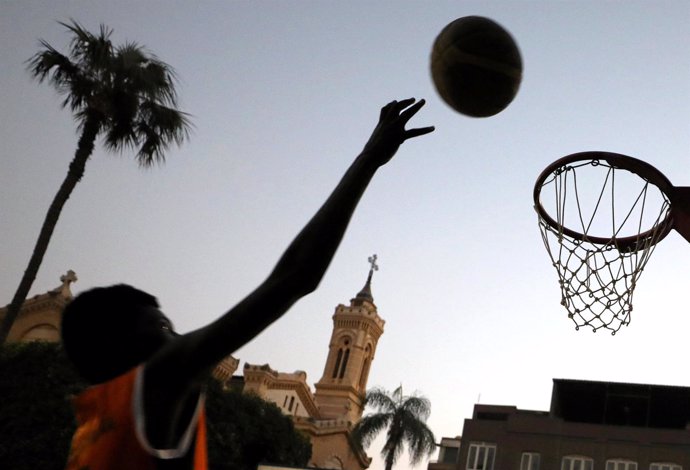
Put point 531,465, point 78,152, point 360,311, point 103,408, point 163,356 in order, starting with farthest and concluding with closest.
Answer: point 360,311
point 531,465
point 78,152
point 103,408
point 163,356

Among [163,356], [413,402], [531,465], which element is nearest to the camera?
[163,356]

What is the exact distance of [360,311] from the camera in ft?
240

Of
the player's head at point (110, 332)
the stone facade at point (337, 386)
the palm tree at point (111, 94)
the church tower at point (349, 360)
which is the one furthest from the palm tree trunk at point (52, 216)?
the church tower at point (349, 360)

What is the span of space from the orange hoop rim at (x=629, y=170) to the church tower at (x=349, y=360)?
58.9 meters

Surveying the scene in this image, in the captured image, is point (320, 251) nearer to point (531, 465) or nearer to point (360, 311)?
point (531, 465)

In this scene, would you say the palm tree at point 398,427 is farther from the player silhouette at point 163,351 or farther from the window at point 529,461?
the player silhouette at point 163,351

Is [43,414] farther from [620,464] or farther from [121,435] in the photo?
[620,464]

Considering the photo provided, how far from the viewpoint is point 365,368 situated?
239 ft

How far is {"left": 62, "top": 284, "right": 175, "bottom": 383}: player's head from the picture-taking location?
188 centimetres

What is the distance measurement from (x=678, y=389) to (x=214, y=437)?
929 inches

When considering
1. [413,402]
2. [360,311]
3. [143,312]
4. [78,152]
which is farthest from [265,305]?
[360,311]

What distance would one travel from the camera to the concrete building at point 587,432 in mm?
33406

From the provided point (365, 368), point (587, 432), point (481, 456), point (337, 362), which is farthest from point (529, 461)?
point (365, 368)

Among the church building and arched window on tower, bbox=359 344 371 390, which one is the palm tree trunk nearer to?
the church building
